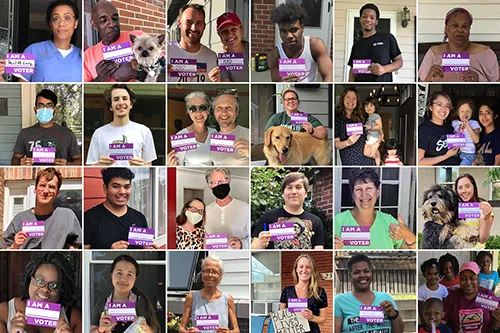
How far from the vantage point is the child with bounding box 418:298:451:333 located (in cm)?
516

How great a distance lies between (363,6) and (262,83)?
85 cm

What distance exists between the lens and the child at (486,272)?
5141 millimetres

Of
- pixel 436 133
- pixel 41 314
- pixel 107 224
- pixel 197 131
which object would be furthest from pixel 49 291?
pixel 436 133

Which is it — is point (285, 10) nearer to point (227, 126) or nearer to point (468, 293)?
point (227, 126)

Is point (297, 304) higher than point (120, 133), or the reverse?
point (120, 133)

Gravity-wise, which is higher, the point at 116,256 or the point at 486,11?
the point at 486,11

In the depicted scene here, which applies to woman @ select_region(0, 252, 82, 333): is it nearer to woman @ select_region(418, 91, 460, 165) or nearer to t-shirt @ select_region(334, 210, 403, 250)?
t-shirt @ select_region(334, 210, 403, 250)

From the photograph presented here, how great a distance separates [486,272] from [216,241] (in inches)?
72.9

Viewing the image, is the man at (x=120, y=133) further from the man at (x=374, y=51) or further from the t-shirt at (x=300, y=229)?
the man at (x=374, y=51)

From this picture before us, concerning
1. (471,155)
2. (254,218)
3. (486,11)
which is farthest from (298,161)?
(486,11)

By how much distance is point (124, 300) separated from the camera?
5.18 metres

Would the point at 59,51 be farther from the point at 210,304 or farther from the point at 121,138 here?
the point at 210,304

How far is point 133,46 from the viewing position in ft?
16.8

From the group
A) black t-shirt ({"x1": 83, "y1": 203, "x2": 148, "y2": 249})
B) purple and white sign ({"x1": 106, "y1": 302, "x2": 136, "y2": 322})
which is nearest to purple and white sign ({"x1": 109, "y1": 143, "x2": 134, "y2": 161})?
black t-shirt ({"x1": 83, "y1": 203, "x2": 148, "y2": 249})
